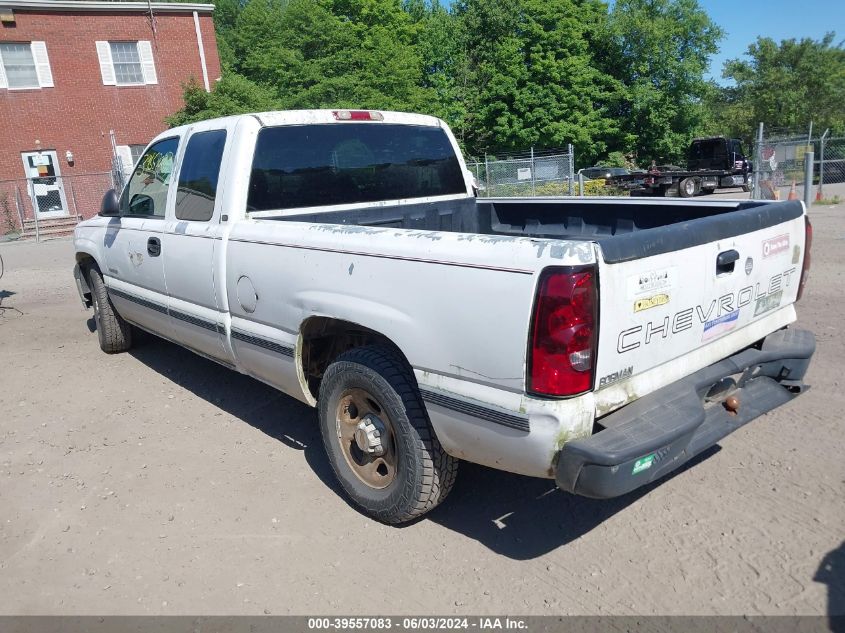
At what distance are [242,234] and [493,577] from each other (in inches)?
90.0

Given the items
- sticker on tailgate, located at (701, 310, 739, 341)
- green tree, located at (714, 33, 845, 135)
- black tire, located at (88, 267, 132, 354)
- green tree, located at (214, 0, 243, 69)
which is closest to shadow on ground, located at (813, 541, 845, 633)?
sticker on tailgate, located at (701, 310, 739, 341)

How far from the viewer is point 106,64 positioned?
75.2 ft

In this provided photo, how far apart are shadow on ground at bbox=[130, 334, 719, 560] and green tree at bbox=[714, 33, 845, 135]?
43411mm

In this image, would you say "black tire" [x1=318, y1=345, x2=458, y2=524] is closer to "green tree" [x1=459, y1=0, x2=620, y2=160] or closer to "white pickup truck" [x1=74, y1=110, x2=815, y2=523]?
"white pickup truck" [x1=74, y1=110, x2=815, y2=523]

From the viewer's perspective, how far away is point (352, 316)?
3123 mm

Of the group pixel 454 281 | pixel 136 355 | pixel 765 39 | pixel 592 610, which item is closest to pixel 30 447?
pixel 136 355

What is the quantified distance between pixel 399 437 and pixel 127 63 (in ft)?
80.9

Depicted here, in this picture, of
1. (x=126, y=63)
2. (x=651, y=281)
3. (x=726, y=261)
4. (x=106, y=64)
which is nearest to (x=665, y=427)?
(x=651, y=281)

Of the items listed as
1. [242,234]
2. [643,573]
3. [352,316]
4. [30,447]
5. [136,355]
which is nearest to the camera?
[643,573]

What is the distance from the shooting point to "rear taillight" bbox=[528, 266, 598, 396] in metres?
2.38

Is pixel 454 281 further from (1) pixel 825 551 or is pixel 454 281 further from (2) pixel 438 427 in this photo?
(1) pixel 825 551

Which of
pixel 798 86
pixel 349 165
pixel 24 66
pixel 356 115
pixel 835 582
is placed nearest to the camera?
pixel 835 582

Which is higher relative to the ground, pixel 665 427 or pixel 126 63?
pixel 126 63

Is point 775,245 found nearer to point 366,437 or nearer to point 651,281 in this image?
point 651,281
